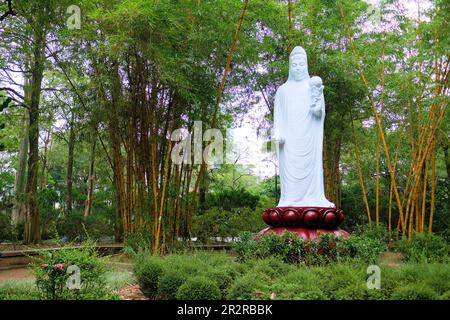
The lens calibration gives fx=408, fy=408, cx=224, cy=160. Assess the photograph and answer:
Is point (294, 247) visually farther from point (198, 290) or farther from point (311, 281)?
point (198, 290)

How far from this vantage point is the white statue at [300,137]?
19.8 ft

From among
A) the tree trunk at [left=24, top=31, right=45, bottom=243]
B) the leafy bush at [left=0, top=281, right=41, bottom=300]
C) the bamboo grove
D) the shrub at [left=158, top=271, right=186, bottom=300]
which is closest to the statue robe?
the bamboo grove

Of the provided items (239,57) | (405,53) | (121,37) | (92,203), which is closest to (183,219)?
(239,57)

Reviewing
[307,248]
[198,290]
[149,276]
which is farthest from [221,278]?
[307,248]

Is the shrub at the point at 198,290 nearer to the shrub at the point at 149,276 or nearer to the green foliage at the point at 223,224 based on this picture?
the shrub at the point at 149,276

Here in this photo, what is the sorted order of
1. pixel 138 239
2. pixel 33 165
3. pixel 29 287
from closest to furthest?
1. pixel 29 287
2. pixel 138 239
3. pixel 33 165

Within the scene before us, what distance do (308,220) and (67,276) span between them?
3128 millimetres

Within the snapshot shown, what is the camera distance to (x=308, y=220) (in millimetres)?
5473

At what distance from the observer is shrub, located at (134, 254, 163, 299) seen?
432 cm

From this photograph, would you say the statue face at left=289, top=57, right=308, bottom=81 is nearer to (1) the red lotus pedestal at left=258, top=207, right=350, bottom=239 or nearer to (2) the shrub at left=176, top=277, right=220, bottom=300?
(1) the red lotus pedestal at left=258, top=207, right=350, bottom=239

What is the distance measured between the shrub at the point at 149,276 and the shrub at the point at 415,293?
229cm

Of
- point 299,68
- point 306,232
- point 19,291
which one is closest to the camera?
point 19,291

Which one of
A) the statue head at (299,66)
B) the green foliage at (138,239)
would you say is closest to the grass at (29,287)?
the green foliage at (138,239)
